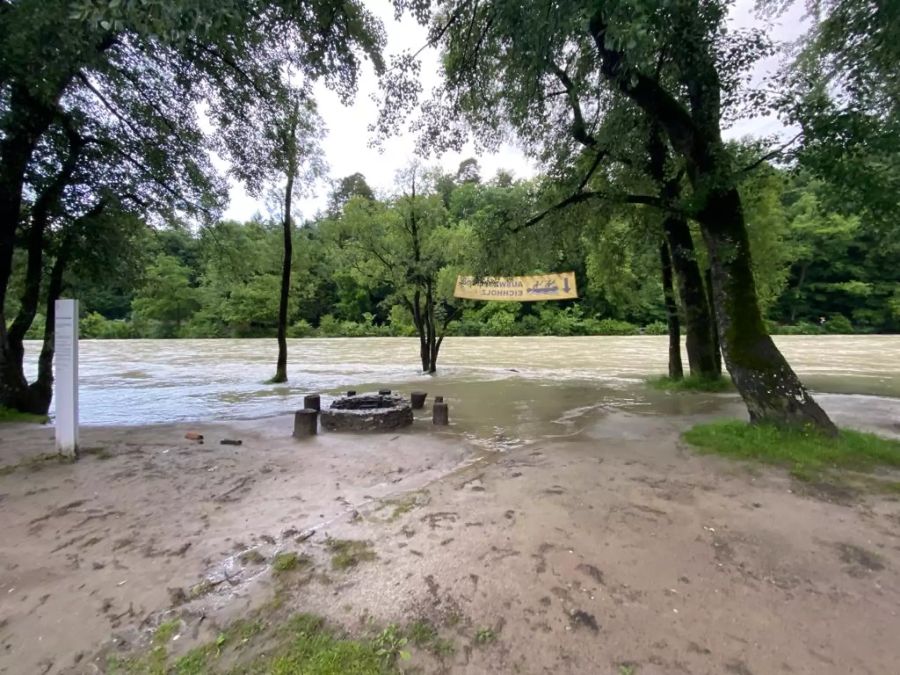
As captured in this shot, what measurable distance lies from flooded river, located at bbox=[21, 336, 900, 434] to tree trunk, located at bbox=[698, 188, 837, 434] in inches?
89.9

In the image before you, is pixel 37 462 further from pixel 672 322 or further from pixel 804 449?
pixel 672 322

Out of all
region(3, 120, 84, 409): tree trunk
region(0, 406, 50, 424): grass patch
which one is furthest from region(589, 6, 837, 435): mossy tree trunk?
region(0, 406, 50, 424): grass patch

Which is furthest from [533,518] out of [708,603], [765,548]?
[765,548]

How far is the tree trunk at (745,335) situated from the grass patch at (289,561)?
16.1 feet

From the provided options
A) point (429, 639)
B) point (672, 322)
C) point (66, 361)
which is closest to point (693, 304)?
point (672, 322)

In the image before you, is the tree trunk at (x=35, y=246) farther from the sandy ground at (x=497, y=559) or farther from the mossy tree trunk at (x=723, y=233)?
the mossy tree trunk at (x=723, y=233)

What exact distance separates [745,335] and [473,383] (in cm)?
711

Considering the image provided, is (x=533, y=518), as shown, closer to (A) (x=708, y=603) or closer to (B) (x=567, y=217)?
(A) (x=708, y=603)

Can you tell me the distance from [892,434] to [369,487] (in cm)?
611

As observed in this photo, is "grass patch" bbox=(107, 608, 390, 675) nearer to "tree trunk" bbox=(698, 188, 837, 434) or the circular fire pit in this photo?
the circular fire pit

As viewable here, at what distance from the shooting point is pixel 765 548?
2721mm

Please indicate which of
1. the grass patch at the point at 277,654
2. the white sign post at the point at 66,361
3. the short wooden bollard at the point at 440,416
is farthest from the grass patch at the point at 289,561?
the short wooden bollard at the point at 440,416

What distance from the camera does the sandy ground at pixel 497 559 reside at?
6.54 ft

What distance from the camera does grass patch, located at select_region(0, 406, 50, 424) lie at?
21.2 feet
